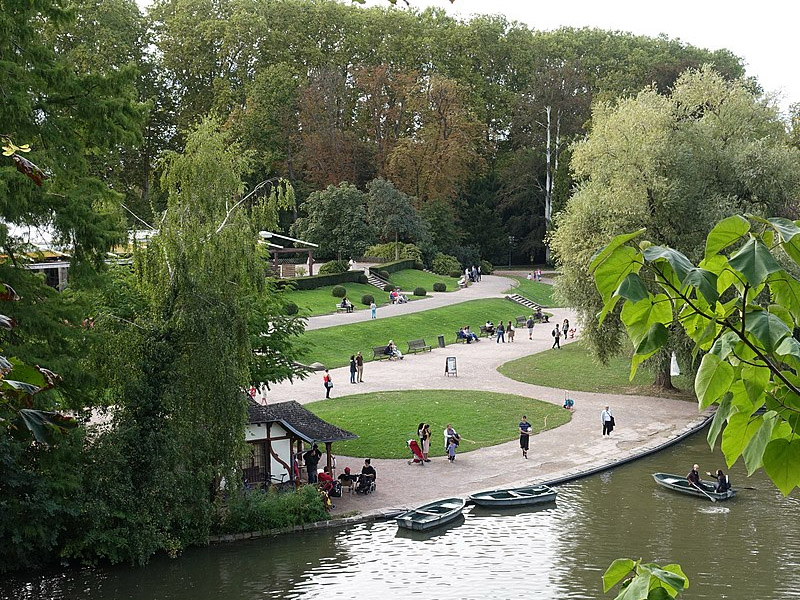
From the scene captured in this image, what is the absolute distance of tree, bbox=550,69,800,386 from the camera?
3550 centimetres

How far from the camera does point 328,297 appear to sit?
198ft

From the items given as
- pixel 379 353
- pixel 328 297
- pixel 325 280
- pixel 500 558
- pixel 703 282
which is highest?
pixel 703 282

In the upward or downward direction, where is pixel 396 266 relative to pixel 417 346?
upward

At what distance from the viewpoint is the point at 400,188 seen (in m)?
82.4

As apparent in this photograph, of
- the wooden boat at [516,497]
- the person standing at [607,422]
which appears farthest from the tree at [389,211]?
the wooden boat at [516,497]

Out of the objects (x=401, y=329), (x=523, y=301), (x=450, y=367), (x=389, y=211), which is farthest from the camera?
(x=389, y=211)

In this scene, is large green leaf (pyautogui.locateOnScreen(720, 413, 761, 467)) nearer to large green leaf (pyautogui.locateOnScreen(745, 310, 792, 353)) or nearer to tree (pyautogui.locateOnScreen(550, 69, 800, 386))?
large green leaf (pyautogui.locateOnScreen(745, 310, 792, 353))

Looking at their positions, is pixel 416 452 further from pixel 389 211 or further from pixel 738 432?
pixel 389 211

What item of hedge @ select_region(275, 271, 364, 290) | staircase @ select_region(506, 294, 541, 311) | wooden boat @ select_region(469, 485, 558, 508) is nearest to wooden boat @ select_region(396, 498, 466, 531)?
wooden boat @ select_region(469, 485, 558, 508)

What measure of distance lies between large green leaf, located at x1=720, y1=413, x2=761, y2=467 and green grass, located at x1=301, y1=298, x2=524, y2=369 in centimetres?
4021

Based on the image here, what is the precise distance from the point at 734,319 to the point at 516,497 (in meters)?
22.7

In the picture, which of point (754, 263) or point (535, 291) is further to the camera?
point (535, 291)

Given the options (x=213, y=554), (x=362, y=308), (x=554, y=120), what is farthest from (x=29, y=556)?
(x=554, y=120)

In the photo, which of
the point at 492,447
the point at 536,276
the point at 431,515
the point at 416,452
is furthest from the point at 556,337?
the point at 536,276
